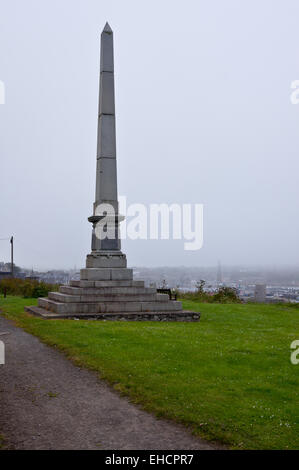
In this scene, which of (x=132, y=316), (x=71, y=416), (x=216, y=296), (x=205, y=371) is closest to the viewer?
(x=71, y=416)

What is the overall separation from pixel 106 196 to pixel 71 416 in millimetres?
12977

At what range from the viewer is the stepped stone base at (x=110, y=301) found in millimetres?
16531

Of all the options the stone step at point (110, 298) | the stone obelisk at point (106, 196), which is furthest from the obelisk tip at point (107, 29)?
the stone step at point (110, 298)

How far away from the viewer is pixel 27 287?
1162 inches

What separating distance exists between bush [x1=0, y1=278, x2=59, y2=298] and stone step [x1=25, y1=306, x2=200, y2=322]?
9.70 m

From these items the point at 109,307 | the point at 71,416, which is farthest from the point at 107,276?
the point at 71,416

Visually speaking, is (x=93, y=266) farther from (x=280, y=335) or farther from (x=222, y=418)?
(x=222, y=418)

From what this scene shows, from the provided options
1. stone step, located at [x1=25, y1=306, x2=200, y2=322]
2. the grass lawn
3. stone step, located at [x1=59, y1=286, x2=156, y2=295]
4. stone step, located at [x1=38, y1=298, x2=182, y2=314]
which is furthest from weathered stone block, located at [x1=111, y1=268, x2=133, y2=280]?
the grass lawn

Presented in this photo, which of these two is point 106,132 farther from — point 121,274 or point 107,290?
point 107,290

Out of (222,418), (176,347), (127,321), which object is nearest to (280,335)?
(176,347)

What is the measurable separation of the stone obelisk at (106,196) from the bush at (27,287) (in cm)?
963

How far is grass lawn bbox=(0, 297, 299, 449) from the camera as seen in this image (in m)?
6.17

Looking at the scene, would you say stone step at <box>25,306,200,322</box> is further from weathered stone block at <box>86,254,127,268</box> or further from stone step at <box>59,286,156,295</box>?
weathered stone block at <box>86,254,127,268</box>

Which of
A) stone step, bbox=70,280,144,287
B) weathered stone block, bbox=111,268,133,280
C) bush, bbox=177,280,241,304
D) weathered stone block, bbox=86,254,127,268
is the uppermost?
weathered stone block, bbox=86,254,127,268
